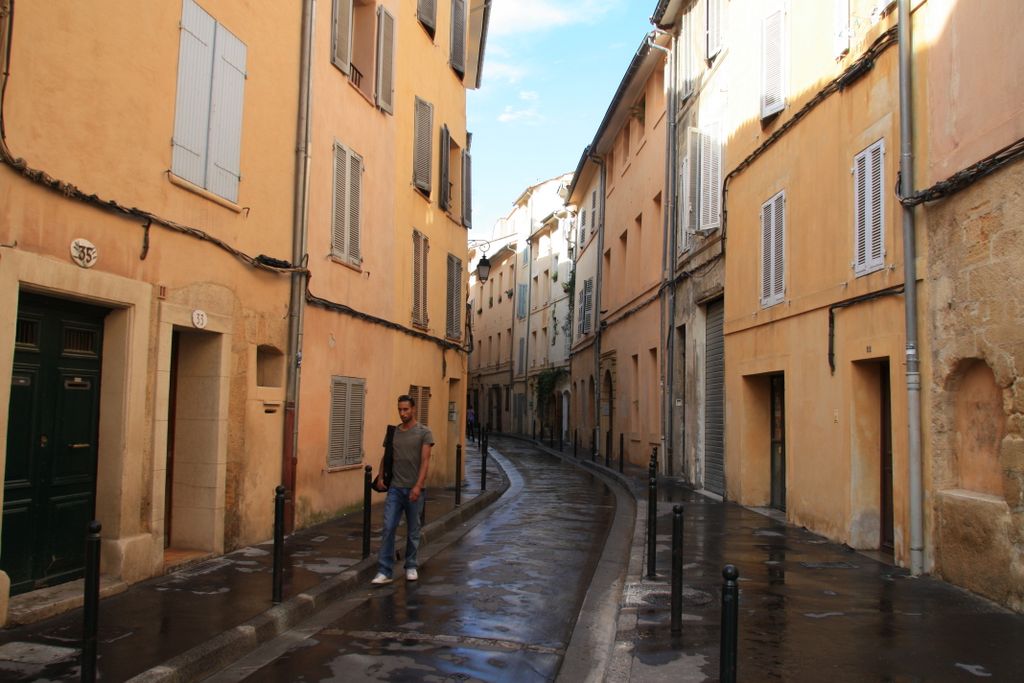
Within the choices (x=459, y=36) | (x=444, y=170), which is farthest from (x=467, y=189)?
(x=459, y=36)

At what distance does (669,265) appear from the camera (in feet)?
62.4

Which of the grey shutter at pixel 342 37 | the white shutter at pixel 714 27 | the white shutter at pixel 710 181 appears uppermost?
the white shutter at pixel 714 27

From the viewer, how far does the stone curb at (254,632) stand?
5.21 meters

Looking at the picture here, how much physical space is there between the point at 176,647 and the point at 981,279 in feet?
22.2

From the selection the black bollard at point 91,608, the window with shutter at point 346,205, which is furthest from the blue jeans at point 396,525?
the window with shutter at point 346,205

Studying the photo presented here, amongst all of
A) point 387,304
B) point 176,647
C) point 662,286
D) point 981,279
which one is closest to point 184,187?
point 176,647

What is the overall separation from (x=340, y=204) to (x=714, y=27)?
8.59 metres

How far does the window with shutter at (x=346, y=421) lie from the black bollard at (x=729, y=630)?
8.24 meters

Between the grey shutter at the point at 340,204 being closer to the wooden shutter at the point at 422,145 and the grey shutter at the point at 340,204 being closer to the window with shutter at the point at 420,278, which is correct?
the wooden shutter at the point at 422,145

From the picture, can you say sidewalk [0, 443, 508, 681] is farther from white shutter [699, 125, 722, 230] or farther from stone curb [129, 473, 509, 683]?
white shutter [699, 125, 722, 230]

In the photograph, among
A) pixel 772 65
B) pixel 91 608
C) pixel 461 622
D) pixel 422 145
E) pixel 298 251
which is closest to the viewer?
pixel 91 608

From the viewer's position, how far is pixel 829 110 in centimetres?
1051

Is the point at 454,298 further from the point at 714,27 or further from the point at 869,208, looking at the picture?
the point at 869,208

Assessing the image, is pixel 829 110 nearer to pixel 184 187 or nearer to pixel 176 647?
pixel 184 187
